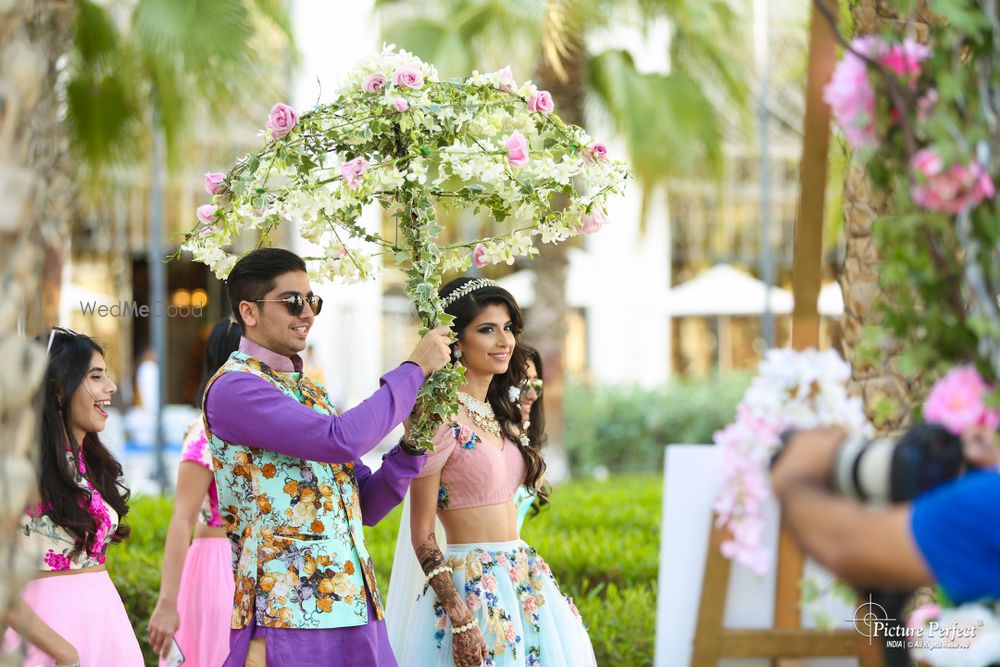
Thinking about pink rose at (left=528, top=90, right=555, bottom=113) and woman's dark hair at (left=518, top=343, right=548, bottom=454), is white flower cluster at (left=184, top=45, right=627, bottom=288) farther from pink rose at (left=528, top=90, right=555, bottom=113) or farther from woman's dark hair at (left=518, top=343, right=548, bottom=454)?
woman's dark hair at (left=518, top=343, right=548, bottom=454)

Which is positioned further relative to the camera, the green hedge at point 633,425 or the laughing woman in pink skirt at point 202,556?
the green hedge at point 633,425

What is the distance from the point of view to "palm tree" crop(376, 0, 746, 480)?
40.5 ft

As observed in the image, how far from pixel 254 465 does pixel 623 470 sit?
1357 centimetres

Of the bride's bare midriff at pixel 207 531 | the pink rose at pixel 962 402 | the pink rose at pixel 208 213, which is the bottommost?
the bride's bare midriff at pixel 207 531

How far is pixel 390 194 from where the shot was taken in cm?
398

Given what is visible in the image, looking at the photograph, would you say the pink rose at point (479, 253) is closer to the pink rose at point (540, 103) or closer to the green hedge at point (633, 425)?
the pink rose at point (540, 103)

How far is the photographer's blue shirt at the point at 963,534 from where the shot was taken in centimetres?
220

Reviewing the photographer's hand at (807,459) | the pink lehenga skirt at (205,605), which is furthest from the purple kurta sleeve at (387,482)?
the photographer's hand at (807,459)

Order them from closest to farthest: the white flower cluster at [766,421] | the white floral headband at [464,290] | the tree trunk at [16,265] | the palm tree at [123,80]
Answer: the tree trunk at [16,265]
the white flower cluster at [766,421]
the white floral headband at [464,290]
the palm tree at [123,80]

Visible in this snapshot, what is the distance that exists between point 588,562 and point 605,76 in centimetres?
732

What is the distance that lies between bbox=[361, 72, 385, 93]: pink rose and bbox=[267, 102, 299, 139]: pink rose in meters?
0.24

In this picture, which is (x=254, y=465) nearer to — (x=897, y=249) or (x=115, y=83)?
(x=897, y=249)

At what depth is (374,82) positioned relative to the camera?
12.1ft

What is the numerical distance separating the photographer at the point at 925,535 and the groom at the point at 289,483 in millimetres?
1521
